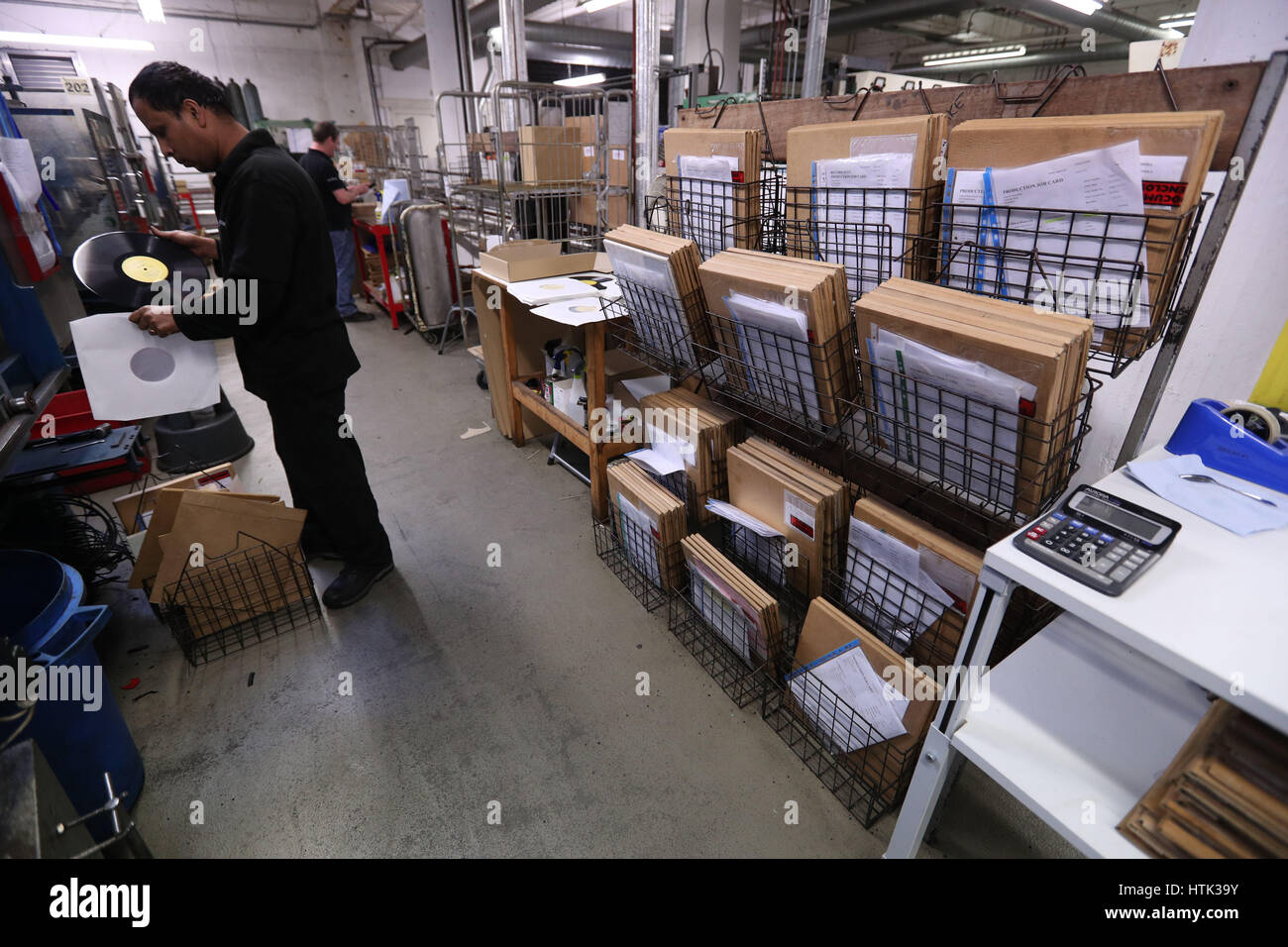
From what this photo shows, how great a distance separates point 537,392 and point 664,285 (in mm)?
1383

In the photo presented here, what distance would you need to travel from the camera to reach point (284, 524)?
6.32ft

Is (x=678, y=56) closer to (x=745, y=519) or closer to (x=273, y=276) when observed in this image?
(x=273, y=276)

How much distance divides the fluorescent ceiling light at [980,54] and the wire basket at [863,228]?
8882 mm

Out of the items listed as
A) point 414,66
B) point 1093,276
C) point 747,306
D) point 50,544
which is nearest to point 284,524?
point 50,544

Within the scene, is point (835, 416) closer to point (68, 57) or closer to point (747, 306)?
point (747, 306)

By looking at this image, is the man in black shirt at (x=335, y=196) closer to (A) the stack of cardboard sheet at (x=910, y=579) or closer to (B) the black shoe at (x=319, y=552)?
(B) the black shoe at (x=319, y=552)

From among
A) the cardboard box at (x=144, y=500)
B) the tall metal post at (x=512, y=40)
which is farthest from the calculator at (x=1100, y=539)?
the tall metal post at (x=512, y=40)

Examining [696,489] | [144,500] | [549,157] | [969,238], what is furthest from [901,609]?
[549,157]

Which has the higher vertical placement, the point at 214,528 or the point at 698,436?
the point at 698,436

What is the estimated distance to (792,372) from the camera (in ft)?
4.67

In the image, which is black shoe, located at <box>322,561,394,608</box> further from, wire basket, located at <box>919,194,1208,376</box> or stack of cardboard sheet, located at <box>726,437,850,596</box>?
wire basket, located at <box>919,194,1208,376</box>

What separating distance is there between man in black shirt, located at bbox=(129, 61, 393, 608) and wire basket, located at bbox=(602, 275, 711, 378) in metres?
0.93

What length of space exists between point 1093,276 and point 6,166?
283cm

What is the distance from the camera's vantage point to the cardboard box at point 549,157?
12.0ft
